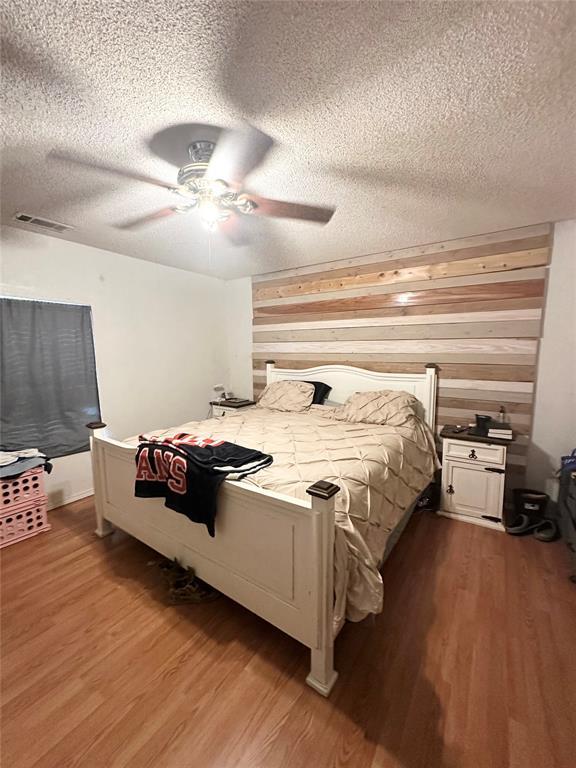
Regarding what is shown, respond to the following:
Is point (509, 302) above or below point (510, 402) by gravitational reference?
above

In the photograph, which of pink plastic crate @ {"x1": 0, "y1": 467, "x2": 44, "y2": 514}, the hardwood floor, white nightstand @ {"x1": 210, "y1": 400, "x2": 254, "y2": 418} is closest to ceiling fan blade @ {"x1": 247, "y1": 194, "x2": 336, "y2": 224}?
white nightstand @ {"x1": 210, "y1": 400, "x2": 254, "y2": 418}

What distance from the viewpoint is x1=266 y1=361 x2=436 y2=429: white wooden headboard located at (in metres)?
2.94

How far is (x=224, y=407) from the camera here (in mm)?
3965

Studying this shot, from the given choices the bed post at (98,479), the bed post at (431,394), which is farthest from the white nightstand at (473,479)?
the bed post at (98,479)

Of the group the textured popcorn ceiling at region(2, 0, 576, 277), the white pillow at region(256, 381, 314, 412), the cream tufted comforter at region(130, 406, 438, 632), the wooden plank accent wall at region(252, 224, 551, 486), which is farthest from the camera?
the white pillow at region(256, 381, 314, 412)

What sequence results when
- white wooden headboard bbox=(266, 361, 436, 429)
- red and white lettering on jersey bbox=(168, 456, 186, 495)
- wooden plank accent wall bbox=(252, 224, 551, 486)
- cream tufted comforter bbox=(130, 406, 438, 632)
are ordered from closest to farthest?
1. cream tufted comforter bbox=(130, 406, 438, 632)
2. red and white lettering on jersey bbox=(168, 456, 186, 495)
3. wooden plank accent wall bbox=(252, 224, 551, 486)
4. white wooden headboard bbox=(266, 361, 436, 429)

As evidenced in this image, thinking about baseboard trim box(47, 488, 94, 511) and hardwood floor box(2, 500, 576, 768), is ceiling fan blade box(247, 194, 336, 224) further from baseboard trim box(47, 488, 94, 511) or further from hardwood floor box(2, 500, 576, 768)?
baseboard trim box(47, 488, 94, 511)

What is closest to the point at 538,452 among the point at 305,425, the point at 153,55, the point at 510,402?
the point at 510,402

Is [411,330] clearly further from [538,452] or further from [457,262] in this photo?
[538,452]

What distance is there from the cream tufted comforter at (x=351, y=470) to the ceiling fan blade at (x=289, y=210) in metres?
1.59

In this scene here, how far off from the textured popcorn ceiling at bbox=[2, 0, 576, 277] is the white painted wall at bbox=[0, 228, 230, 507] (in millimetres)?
711

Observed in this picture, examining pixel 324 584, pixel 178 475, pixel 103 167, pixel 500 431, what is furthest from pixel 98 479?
pixel 500 431

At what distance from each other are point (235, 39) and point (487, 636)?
2610 mm

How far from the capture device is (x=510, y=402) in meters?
2.68
